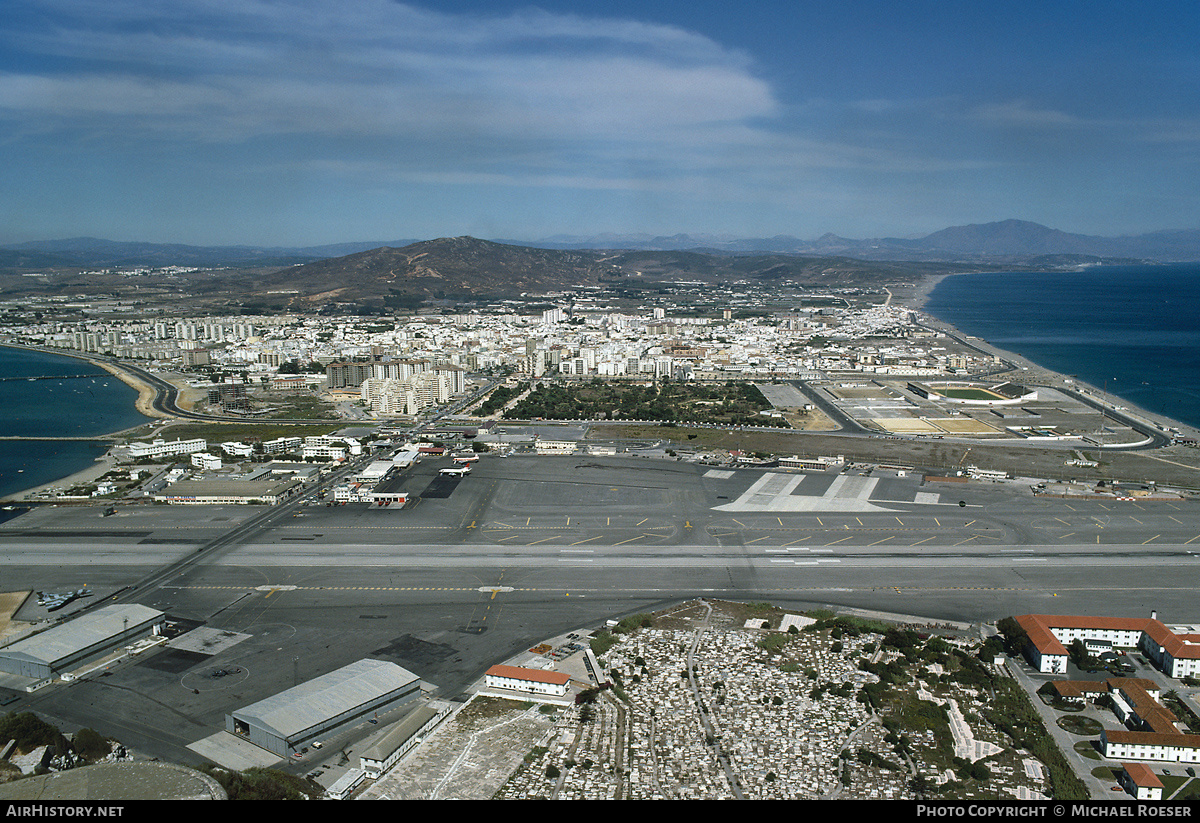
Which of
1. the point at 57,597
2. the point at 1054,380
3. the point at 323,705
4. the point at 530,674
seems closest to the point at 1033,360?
the point at 1054,380

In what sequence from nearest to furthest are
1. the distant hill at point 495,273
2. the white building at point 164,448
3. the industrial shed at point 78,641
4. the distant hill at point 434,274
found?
the industrial shed at point 78,641
the white building at point 164,448
the distant hill at point 434,274
the distant hill at point 495,273

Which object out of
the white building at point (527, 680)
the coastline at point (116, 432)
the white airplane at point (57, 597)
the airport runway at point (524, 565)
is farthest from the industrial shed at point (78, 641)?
the coastline at point (116, 432)

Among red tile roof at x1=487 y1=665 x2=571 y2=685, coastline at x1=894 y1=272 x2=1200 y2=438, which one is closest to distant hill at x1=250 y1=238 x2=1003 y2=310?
coastline at x1=894 y1=272 x2=1200 y2=438

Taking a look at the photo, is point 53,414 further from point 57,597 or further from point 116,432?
point 57,597

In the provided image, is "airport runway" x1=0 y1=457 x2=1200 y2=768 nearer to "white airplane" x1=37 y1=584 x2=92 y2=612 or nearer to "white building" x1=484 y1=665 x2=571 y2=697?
"white airplane" x1=37 y1=584 x2=92 y2=612

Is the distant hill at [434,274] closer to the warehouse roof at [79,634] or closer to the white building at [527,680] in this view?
the warehouse roof at [79,634]
